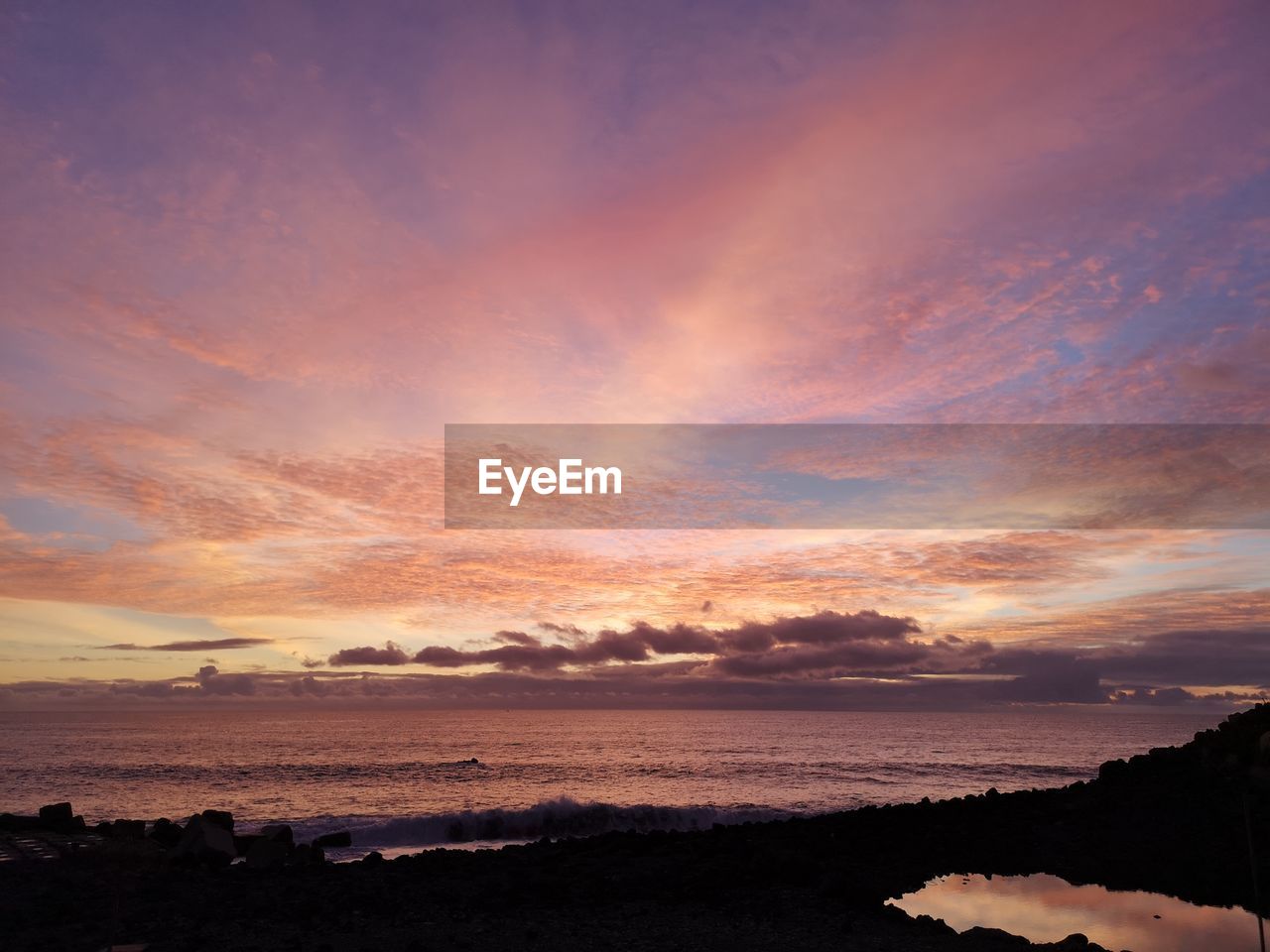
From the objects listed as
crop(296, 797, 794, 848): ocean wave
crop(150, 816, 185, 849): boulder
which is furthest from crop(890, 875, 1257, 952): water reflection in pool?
crop(150, 816, 185, 849): boulder

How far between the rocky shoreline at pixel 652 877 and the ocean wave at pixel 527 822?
28.6ft

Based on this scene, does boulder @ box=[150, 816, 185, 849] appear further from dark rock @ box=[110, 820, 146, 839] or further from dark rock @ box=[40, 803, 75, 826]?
dark rock @ box=[40, 803, 75, 826]

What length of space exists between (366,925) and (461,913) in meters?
1.98

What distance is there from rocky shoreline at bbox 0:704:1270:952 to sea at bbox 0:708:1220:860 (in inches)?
489

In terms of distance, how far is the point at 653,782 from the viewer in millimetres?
61094

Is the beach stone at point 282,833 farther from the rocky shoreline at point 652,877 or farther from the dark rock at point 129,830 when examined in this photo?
the dark rock at point 129,830

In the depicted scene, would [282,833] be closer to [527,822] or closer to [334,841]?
[334,841]

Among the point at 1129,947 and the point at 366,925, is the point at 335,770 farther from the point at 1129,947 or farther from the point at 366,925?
the point at 1129,947

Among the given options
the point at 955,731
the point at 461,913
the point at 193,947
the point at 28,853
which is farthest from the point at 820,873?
the point at 955,731

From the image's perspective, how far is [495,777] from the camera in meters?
65.2

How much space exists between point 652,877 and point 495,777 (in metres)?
49.2

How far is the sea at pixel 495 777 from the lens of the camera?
40.8 m

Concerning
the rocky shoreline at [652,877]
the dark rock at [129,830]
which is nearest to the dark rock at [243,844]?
the rocky shoreline at [652,877]

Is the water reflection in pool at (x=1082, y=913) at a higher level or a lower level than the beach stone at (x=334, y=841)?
higher
